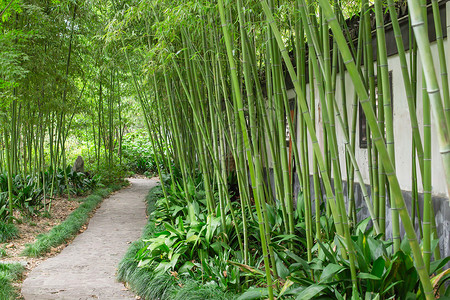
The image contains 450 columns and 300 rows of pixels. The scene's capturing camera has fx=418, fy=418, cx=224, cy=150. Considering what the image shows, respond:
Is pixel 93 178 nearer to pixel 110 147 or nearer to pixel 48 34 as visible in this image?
pixel 110 147

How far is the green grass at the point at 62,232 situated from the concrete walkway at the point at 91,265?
0.13 m

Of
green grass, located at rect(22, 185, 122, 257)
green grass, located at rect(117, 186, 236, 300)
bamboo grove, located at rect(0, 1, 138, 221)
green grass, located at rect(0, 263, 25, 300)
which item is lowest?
green grass, located at rect(117, 186, 236, 300)

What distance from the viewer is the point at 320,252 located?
229 cm

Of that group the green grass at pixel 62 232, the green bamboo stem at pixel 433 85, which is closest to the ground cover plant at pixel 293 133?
the green bamboo stem at pixel 433 85

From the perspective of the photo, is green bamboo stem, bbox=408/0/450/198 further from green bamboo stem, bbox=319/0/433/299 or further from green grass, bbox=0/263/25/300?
green grass, bbox=0/263/25/300

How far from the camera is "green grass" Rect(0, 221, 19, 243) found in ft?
14.8

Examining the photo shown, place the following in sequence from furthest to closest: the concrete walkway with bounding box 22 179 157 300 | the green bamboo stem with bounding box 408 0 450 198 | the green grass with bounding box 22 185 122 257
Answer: the green grass with bounding box 22 185 122 257 < the concrete walkway with bounding box 22 179 157 300 < the green bamboo stem with bounding box 408 0 450 198

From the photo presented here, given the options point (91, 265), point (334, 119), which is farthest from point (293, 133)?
point (91, 265)

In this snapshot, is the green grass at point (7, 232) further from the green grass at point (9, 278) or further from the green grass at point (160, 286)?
the green grass at point (160, 286)

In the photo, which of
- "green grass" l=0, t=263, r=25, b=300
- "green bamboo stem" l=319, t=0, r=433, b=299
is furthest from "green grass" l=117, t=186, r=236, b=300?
"green bamboo stem" l=319, t=0, r=433, b=299

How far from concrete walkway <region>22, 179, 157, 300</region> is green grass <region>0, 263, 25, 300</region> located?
3.5 inches

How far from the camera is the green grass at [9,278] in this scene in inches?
111

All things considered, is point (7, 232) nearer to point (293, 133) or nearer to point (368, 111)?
point (293, 133)

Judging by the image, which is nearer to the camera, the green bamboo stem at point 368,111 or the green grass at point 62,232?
the green bamboo stem at point 368,111
